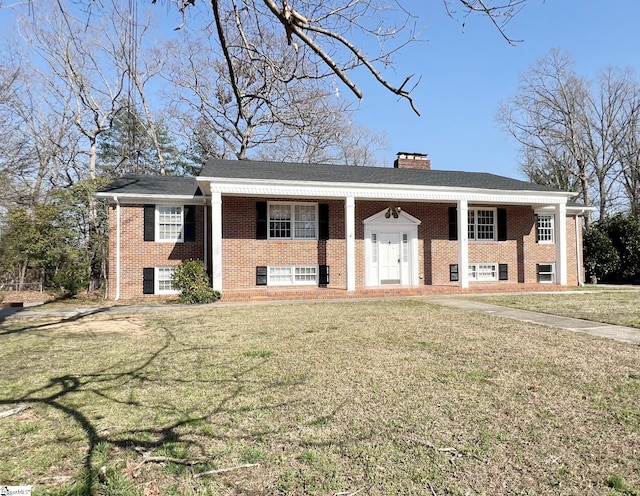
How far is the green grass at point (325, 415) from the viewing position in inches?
93.0

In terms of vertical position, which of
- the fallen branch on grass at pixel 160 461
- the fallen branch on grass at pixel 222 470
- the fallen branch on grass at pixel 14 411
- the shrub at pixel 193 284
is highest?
the shrub at pixel 193 284

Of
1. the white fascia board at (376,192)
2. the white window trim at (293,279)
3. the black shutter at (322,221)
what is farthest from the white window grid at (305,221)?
the white fascia board at (376,192)

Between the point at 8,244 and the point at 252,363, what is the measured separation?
13.2 metres

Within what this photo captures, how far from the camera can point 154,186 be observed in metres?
14.8

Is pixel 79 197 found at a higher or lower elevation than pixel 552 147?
lower

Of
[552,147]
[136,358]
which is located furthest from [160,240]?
[552,147]

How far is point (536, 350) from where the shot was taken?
5359mm

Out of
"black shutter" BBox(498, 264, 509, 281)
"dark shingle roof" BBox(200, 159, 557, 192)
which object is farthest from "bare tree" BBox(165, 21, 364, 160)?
"black shutter" BBox(498, 264, 509, 281)

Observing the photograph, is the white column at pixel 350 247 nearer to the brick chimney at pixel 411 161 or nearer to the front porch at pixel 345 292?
the front porch at pixel 345 292

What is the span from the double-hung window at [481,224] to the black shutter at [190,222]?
11046mm

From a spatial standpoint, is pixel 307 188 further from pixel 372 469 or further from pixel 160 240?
pixel 372 469

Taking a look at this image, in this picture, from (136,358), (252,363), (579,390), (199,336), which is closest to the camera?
(579,390)

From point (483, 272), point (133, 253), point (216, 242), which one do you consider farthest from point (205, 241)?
point (483, 272)

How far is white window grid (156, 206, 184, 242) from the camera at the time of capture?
14102mm
